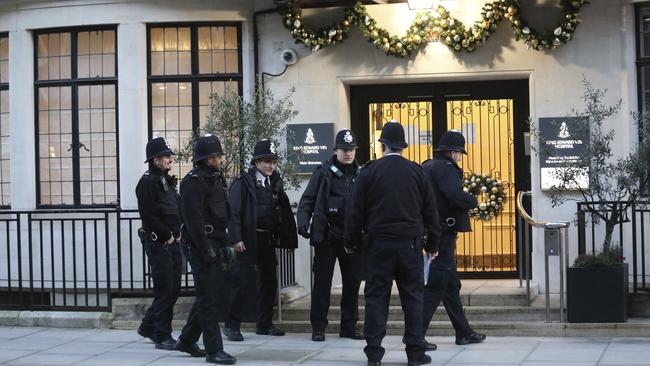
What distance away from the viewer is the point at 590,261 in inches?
441

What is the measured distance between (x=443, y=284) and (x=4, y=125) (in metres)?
6.97

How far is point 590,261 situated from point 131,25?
6222 millimetres

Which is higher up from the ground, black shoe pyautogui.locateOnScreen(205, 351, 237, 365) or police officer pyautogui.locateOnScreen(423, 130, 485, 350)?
police officer pyautogui.locateOnScreen(423, 130, 485, 350)

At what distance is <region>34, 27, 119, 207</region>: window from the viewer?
46.2 ft

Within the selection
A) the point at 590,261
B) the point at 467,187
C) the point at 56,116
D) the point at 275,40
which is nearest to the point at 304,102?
the point at 275,40

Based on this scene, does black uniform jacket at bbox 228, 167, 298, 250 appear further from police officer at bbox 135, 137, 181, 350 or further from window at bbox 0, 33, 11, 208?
window at bbox 0, 33, 11, 208

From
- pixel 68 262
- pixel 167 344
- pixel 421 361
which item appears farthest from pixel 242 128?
pixel 421 361

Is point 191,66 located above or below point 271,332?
above

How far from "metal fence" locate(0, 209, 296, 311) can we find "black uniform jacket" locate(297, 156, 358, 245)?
1.85m

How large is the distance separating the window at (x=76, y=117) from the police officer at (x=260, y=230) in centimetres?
313

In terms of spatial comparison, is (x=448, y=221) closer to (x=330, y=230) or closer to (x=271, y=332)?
(x=330, y=230)

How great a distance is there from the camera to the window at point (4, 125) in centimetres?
1450

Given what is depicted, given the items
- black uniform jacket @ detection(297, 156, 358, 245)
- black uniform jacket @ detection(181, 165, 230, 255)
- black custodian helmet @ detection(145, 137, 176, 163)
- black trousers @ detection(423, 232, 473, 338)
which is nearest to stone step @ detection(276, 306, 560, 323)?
→ black trousers @ detection(423, 232, 473, 338)

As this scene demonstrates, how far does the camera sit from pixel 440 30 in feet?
42.7
